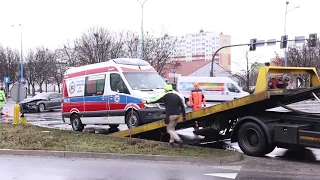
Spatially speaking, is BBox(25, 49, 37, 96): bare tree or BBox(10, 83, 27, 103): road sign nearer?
BBox(10, 83, 27, 103): road sign

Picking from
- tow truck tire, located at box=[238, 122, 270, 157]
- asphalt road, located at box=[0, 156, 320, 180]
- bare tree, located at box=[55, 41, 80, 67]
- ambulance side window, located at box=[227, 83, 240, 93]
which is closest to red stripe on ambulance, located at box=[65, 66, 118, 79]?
asphalt road, located at box=[0, 156, 320, 180]

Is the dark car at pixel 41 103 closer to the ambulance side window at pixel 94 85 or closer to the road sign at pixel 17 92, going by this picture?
the road sign at pixel 17 92

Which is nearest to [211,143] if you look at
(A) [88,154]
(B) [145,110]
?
(B) [145,110]

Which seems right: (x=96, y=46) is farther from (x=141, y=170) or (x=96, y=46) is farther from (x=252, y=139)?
(x=141, y=170)

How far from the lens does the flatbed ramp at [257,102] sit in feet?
30.0

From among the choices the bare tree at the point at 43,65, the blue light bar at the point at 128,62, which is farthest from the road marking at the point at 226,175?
the bare tree at the point at 43,65

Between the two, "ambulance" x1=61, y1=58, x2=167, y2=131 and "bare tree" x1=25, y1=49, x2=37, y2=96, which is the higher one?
"bare tree" x1=25, y1=49, x2=37, y2=96

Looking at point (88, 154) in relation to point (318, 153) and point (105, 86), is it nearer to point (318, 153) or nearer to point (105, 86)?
point (105, 86)

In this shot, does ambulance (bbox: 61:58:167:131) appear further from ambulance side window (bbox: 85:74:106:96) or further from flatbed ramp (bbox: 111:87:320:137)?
flatbed ramp (bbox: 111:87:320:137)

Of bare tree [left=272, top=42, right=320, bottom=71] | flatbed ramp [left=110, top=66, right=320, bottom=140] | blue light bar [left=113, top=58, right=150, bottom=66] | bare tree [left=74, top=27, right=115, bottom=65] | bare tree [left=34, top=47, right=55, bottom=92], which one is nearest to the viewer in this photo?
flatbed ramp [left=110, top=66, right=320, bottom=140]

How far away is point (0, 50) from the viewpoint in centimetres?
6631

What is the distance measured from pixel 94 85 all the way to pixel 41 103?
15450mm

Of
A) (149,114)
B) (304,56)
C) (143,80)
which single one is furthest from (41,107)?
(304,56)

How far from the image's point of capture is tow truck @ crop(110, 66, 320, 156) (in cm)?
893
